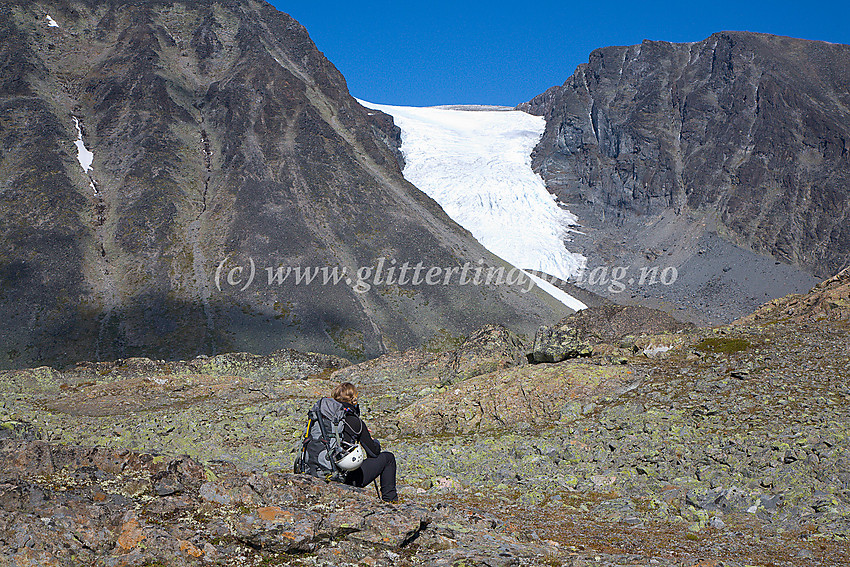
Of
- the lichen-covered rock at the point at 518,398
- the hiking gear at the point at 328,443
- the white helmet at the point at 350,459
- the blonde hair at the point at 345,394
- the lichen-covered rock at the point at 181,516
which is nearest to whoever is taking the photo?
the lichen-covered rock at the point at 181,516

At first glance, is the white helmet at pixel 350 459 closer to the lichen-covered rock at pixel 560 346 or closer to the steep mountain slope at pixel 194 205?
the lichen-covered rock at pixel 560 346

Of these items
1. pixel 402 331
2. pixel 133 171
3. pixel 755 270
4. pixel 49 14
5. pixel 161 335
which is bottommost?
pixel 161 335

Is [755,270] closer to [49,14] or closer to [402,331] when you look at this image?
[402,331]

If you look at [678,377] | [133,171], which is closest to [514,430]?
[678,377]

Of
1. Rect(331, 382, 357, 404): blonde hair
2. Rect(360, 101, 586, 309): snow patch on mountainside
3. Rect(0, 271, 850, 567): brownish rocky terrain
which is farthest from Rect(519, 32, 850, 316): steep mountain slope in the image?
Rect(331, 382, 357, 404): blonde hair

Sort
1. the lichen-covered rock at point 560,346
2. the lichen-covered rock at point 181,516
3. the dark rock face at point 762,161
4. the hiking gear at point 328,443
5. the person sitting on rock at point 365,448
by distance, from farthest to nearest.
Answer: the dark rock face at point 762,161 < the lichen-covered rock at point 560,346 < the person sitting on rock at point 365,448 < the hiking gear at point 328,443 < the lichen-covered rock at point 181,516

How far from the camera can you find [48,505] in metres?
8.55

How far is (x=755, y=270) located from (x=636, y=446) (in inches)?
6033

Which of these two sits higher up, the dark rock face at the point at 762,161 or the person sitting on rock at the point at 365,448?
the dark rock face at the point at 762,161

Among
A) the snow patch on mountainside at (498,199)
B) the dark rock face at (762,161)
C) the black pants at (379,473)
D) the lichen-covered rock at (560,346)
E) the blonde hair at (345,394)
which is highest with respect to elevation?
the dark rock face at (762,161)

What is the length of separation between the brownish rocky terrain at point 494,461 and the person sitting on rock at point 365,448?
1.45 feet

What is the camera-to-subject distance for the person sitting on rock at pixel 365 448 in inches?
465

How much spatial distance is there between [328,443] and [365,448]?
2.59 feet

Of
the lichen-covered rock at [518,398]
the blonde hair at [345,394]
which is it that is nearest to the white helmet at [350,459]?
the blonde hair at [345,394]
